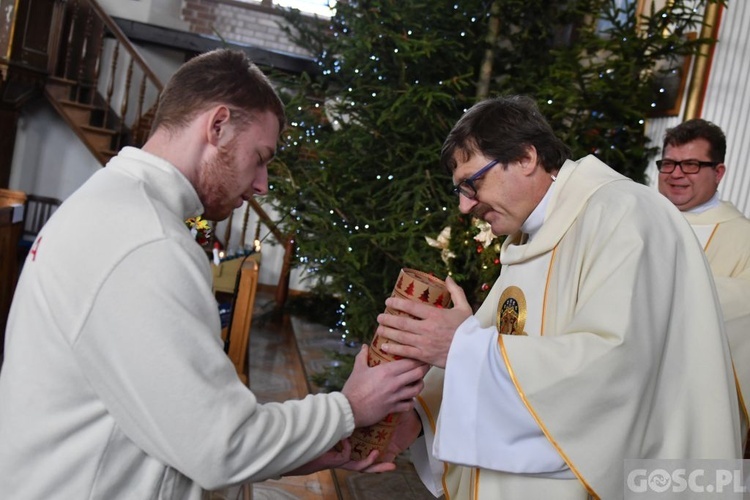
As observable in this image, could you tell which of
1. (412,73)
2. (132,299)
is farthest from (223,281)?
(132,299)

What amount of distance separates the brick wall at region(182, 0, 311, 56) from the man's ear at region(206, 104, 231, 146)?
11062 millimetres

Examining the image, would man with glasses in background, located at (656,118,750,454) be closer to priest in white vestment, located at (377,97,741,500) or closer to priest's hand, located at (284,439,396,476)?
priest in white vestment, located at (377,97,741,500)

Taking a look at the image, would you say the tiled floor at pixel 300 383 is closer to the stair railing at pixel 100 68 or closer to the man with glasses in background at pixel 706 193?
the man with glasses in background at pixel 706 193

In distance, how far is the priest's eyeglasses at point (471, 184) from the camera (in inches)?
79.4

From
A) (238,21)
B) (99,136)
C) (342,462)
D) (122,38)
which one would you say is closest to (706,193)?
(342,462)

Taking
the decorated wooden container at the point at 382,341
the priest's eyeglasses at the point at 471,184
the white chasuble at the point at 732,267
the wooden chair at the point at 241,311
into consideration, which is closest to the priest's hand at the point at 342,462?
the decorated wooden container at the point at 382,341

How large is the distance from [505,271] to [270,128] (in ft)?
3.21

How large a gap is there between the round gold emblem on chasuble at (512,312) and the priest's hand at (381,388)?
14.5 inches

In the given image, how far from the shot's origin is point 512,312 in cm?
211

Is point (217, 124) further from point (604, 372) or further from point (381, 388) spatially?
point (604, 372)

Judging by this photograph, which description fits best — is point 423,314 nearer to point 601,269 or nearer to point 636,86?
point 601,269

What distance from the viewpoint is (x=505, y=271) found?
2256mm

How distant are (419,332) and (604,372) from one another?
0.43 m

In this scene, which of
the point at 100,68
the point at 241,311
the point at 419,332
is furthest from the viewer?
the point at 100,68
